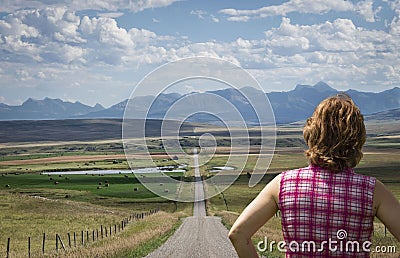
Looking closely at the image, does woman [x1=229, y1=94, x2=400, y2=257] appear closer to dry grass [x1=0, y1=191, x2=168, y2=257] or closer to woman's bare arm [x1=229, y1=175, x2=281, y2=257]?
woman's bare arm [x1=229, y1=175, x2=281, y2=257]

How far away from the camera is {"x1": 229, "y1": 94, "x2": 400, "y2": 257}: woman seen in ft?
10.4

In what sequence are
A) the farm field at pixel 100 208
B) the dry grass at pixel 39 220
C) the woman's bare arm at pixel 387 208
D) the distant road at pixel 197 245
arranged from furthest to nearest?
the dry grass at pixel 39 220, the farm field at pixel 100 208, the distant road at pixel 197 245, the woman's bare arm at pixel 387 208

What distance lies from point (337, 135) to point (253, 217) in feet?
2.02

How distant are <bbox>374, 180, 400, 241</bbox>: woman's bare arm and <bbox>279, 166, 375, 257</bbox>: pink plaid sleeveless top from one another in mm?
34

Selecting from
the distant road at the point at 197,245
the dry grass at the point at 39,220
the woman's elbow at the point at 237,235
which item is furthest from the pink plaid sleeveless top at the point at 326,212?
the dry grass at the point at 39,220

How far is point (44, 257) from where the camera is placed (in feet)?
69.0

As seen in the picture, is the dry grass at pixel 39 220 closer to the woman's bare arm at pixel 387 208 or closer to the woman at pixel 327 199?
the woman at pixel 327 199

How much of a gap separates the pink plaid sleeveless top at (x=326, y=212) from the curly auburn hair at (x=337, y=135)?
70 millimetres

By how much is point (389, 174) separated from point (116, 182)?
4955cm

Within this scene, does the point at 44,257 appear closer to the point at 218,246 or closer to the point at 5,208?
the point at 218,246

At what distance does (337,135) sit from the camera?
10.6ft

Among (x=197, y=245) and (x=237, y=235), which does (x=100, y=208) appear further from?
(x=237, y=235)

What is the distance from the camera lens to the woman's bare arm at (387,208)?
3037 millimetres

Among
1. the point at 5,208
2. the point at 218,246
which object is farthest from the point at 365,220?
the point at 5,208
